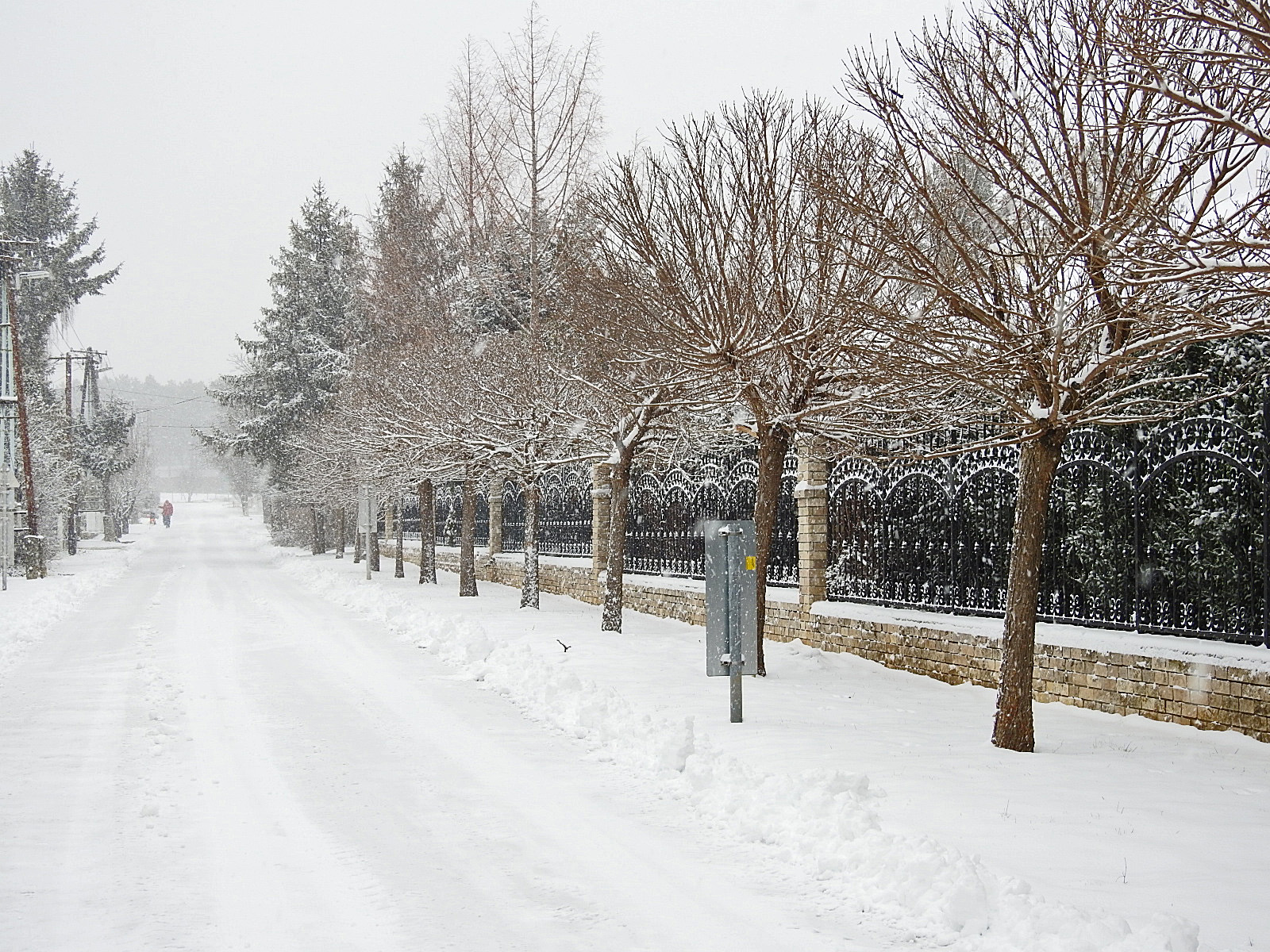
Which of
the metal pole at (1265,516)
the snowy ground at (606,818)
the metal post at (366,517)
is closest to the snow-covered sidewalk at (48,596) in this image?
the snowy ground at (606,818)

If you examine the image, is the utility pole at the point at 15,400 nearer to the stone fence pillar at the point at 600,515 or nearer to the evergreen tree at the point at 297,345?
the evergreen tree at the point at 297,345

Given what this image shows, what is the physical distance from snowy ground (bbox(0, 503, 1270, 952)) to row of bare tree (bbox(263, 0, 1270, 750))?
142 centimetres

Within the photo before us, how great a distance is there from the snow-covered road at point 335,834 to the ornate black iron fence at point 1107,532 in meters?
4.77

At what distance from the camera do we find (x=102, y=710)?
33.4 feet

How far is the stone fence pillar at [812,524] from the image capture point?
13930 mm

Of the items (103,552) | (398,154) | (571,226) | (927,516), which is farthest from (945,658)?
(103,552)

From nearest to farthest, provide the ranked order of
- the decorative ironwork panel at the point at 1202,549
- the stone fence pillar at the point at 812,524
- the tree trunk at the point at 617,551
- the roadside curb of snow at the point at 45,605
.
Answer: the decorative ironwork panel at the point at 1202,549 < the stone fence pillar at the point at 812,524 < the roadside curb of snow at the point at 45,605 < the tree trunk at the point at 617,551

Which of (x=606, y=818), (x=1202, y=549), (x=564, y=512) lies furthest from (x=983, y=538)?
(x=564, y=512)

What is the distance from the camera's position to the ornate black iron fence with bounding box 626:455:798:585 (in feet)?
49.5

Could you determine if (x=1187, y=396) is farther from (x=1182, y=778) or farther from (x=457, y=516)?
(x=457, y=516)

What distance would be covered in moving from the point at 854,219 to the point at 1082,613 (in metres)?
4.08

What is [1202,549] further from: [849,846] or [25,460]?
[25,460]

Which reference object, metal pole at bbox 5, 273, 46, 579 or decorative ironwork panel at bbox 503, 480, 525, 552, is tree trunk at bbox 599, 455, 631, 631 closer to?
decorative ironwork panel at bbox 503, 480, 525, 552

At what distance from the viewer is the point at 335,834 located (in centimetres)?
626
